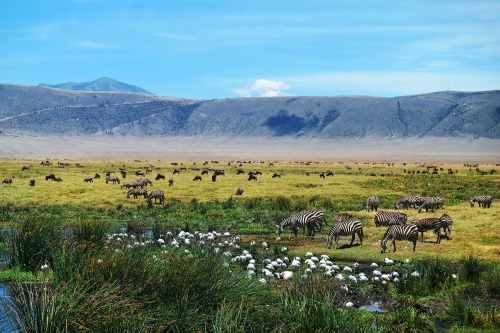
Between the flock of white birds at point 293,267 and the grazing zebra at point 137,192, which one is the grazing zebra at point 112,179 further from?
the flock of white birds at point 293,267

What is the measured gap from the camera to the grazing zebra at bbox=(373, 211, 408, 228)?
24.5 m

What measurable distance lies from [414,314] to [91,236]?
8.58m

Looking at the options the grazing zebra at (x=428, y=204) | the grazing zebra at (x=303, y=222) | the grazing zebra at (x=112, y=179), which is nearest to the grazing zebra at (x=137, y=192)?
the grazing zebra at (x=112, y=179)

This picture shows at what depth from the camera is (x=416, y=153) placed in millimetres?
168125

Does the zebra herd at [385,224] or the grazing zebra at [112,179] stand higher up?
the zebra herd at [385,224]

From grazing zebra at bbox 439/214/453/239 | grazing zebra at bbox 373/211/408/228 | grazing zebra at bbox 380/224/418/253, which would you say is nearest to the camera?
grazing zebra at bbox 380/224/418/253

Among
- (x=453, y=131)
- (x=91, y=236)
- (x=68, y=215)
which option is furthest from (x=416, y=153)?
(x=91, y=236)

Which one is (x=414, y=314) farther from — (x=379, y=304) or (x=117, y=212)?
(x=117, y=212)

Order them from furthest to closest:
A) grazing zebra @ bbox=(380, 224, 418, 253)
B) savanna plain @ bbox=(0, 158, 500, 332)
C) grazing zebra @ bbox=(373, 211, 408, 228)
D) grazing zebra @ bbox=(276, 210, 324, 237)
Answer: grazing zebra @ bbox=(373, 211, 408, 228), grazing zebra @ bbox=(276, 210, 324, 237), grazing zebra @ bbox=(380, 224, 418, 253), savanna plain @ bbox=(0, 158, 500, 332)

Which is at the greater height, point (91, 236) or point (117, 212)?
point (91, 236)

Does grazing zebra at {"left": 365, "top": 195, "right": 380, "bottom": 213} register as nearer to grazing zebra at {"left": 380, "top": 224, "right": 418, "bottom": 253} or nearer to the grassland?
the grassland

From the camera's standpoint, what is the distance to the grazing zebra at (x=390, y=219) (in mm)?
24484

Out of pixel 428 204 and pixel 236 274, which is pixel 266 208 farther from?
pixel 236 274

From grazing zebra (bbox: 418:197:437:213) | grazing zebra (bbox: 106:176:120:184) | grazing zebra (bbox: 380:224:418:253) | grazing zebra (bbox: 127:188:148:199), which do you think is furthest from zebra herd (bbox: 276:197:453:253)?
grazing zebra (bbox: 106:176:120:184)
